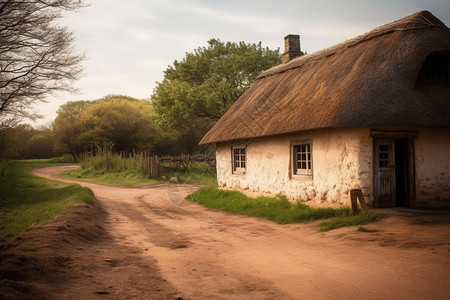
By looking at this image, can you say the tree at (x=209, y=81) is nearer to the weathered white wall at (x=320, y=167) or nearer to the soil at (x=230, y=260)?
the weathered white wall at (x=320, y=167)

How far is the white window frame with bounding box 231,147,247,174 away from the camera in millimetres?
12837

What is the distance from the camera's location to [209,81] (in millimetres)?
23625

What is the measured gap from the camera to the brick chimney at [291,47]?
611 inches

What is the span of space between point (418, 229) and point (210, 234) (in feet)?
13.6

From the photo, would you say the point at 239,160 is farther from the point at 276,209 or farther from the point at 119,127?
the point at 119,127

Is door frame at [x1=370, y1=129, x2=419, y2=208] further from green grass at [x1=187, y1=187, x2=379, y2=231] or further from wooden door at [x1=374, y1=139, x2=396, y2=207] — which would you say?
green grass at [x1=187, y1=187, x2=379, y2=231]

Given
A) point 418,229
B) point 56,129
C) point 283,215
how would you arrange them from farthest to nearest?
point 56,129 < point 283,215 < point 418,229

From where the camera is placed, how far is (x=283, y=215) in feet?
29.6

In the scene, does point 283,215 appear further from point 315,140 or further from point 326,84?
point 326,84

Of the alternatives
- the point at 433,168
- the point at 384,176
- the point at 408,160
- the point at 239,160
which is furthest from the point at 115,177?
the point at 433,168

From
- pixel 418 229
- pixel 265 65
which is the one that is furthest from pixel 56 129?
pixel 418 229

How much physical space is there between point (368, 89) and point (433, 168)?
2.72m

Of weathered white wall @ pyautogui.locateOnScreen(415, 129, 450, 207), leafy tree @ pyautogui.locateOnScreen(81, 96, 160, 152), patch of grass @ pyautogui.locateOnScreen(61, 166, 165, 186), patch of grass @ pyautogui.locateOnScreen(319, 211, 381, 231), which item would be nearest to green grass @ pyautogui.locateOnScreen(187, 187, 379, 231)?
patch of grass @ pyautogui.locateOnScreen(319, 211, 381, 231)

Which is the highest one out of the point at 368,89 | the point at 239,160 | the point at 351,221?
the point at 368,89
